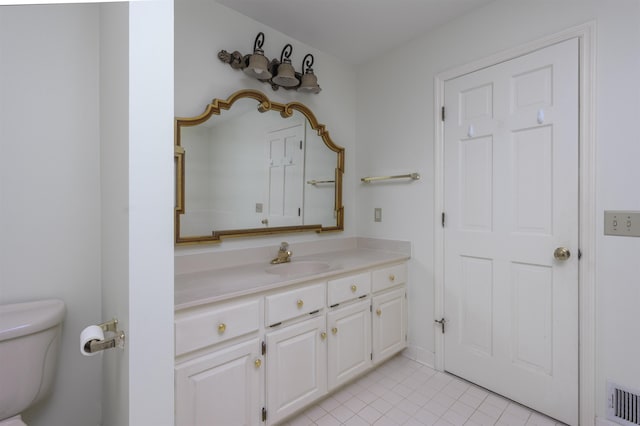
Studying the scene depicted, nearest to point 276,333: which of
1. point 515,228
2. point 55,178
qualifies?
point 55,178

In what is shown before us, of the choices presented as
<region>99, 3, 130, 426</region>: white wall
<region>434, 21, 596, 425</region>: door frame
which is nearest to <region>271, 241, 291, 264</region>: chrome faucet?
<region>99, 3, 130, 426</region>: white wall

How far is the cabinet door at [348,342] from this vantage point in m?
1.70

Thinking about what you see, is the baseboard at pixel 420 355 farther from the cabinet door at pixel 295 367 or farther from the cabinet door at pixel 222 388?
the cabinet door at pixel 222 388

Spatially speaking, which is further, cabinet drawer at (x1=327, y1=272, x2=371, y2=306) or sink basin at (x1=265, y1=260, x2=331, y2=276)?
sink basin at (x1=265, y1=260, x2=331, y2=276)

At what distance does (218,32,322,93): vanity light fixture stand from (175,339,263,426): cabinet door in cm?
155

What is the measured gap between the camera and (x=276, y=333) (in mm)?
1453

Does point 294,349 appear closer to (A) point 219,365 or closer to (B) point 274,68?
(A) point 219,365

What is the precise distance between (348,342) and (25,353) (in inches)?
57.2

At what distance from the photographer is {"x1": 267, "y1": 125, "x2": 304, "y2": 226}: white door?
2047 mm

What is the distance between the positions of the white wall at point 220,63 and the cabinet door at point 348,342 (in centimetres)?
65

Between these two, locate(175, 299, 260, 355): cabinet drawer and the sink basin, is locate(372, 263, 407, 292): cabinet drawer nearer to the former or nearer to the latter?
the sink basin

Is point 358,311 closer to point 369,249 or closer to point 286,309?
point 286,309

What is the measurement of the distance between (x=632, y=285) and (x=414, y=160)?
133 centimetres

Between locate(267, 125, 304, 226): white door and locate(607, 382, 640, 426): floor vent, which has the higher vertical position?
locate(267, 125, 304, 226): white door
